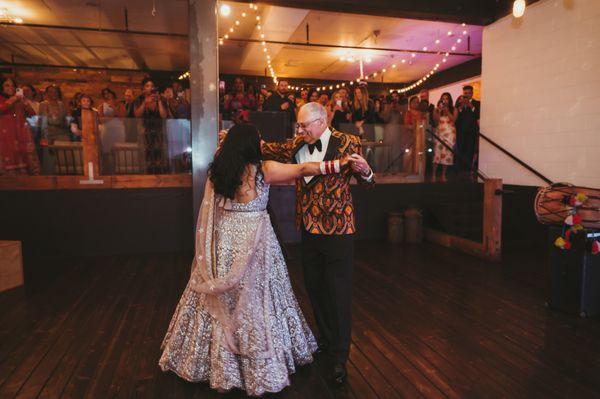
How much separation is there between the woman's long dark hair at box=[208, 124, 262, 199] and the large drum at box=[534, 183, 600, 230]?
282 centimetres

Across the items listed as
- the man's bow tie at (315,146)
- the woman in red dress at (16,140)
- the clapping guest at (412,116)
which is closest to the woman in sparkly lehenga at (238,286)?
the man's bow tie at (315,146)

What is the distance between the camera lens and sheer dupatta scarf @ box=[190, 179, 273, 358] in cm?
221

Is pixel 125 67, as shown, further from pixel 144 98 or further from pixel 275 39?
pixel 144 98

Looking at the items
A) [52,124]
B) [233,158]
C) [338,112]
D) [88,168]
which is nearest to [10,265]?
[88,168]

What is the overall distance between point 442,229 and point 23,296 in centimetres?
546

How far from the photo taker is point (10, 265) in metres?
4.16

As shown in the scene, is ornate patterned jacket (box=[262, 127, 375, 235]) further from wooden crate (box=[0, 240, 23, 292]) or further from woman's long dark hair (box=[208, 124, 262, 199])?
wooden crate (box=[0, 240, 23, 292])

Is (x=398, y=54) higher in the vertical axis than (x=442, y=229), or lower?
higher

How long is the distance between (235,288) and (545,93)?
210 inches

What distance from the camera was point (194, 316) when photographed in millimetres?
2354

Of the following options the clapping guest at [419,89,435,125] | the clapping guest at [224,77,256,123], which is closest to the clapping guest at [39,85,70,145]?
the clapping guest at [224,77,256,123]

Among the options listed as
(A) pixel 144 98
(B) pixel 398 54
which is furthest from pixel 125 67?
(B) pixel 398 54

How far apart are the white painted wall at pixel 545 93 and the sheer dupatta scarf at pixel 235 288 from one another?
180 inches

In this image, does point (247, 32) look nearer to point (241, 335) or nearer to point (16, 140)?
point (16, 140)
